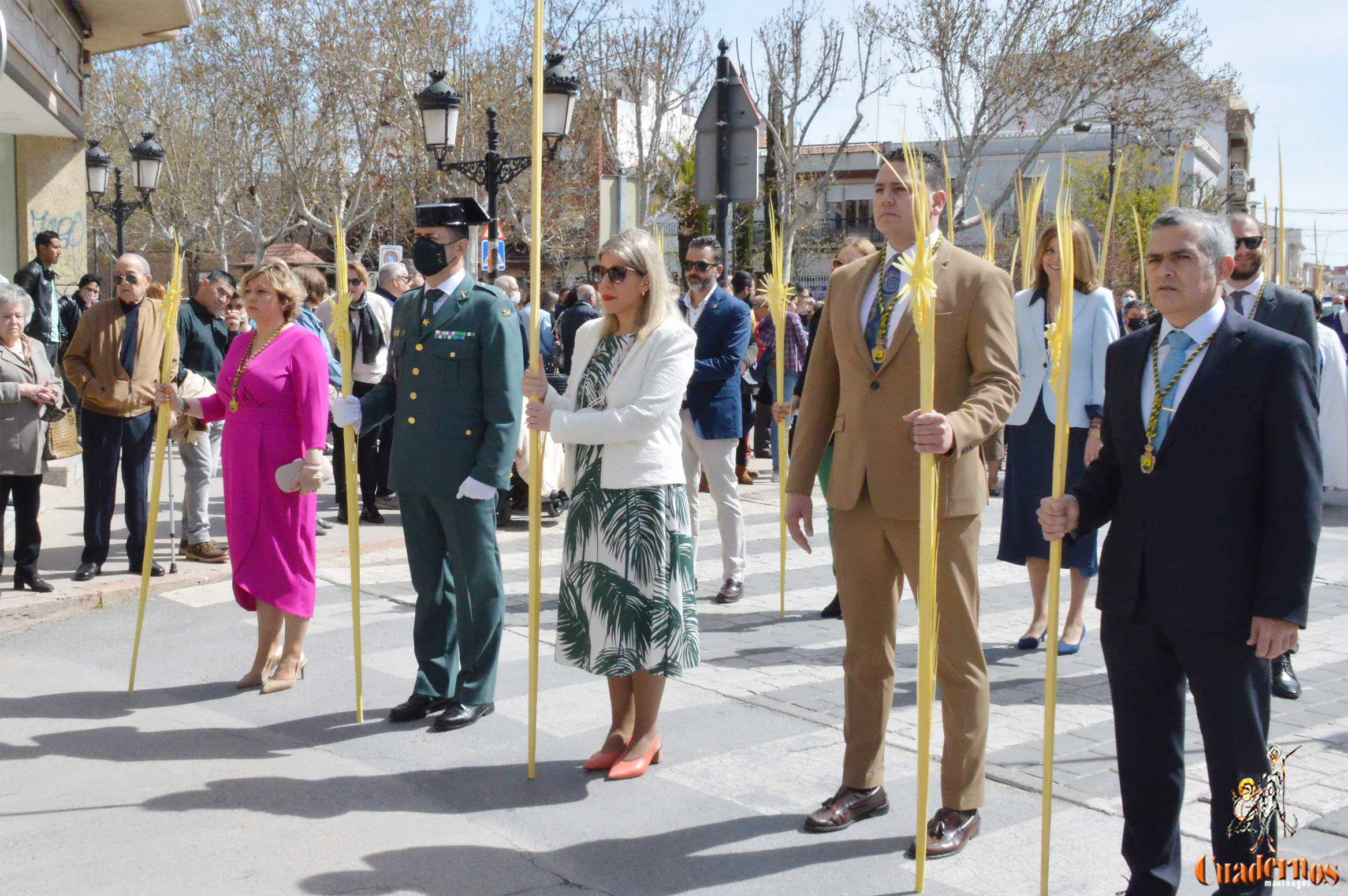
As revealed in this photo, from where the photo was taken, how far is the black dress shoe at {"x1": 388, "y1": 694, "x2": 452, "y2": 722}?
548 cm

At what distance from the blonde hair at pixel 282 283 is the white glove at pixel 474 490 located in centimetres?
147

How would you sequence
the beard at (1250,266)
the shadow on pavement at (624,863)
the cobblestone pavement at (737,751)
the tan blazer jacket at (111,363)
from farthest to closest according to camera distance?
the tan blazer jacket at (111,363) → the beard at (1250,266) → the cobblestone pavement at (737,751) → the shadow on pavement at (624,863)

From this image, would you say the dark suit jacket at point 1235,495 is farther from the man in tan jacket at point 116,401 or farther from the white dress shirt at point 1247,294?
the man in tan jacket at point 116,401

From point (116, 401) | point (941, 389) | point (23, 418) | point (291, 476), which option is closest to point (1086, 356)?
point (941, 389)

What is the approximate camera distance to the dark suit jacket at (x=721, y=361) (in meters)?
7.55

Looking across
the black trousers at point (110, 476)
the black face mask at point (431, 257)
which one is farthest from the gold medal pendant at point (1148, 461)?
the black trousers at point (110, 476)

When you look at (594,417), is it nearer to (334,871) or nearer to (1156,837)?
(334,871)

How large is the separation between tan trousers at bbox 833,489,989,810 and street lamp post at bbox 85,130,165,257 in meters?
16.5

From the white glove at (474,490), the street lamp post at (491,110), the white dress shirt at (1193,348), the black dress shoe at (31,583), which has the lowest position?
the black dress shoe at (31,583)

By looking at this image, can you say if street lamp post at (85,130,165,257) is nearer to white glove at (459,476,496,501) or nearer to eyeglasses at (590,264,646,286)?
white glove at (459,476,496,501)

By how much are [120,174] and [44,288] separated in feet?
47.1

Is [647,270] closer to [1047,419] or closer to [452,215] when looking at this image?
[452,215]

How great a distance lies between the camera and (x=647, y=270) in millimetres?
4777

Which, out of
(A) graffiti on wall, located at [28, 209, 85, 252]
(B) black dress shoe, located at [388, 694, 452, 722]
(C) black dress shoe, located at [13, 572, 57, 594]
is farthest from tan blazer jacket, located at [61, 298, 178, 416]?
(A) graffiti on wall, located at [28, 209, 85, 252]
